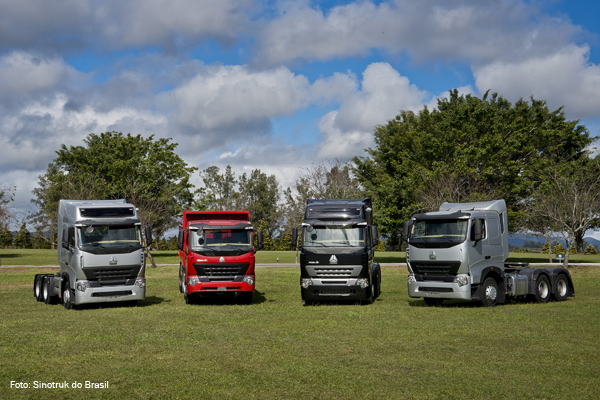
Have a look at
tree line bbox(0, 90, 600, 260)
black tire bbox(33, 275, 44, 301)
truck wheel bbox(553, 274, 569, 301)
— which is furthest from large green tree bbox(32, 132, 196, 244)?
truck wheel bbox(553, 274, 569, 301)

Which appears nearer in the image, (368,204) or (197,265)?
(197,265)

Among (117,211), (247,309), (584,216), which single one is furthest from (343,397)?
(584,216)

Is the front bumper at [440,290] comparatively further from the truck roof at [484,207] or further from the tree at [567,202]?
the tree at [567,202]

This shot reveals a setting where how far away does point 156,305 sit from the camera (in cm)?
2070

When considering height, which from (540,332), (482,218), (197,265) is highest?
(482,218)

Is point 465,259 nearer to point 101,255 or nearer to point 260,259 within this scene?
point 101,255

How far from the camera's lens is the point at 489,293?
19062 mm

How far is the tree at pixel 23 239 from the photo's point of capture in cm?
8594

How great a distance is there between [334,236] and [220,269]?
4071 mm

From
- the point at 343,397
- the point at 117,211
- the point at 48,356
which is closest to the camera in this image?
the point at 343,397

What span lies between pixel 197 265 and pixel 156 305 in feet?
7.38

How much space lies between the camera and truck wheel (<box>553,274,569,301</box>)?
68.5ft

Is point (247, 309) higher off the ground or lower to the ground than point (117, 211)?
lower

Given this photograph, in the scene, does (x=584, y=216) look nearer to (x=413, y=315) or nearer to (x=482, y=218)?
(x=482, y=218)
